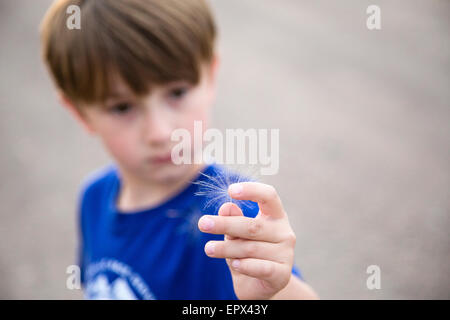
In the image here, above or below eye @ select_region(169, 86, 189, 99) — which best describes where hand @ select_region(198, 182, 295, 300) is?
below

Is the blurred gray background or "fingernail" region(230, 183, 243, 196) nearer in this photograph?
"fingernail" region(230, 183, 243, 196)

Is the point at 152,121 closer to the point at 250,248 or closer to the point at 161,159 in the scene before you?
the point at 161,159

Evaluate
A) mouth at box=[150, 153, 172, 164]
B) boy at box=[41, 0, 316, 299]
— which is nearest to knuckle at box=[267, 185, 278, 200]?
boy at box=[41, 0, 316, 299]

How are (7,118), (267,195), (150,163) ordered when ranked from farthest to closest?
(7,118)
(150,163)
(267,195)

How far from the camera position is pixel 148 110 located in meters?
0.77

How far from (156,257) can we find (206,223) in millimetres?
490

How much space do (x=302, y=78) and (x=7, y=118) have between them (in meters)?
2.13

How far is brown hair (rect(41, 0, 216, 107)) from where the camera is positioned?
0.78m

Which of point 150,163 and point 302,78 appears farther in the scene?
point 302,78

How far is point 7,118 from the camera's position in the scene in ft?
9.75

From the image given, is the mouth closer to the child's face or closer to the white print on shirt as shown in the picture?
the child's face

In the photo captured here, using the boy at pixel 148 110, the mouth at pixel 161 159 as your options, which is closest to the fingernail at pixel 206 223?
the boy at pixel 148 110
